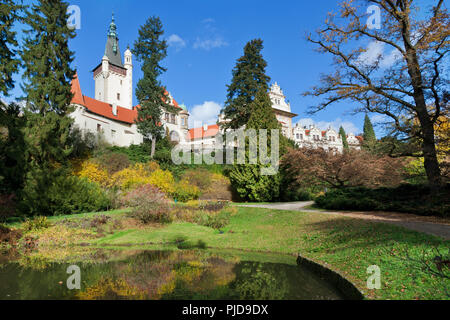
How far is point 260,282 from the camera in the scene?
252 inches

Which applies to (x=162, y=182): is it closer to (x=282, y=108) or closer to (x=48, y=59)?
(x=48, y=59)

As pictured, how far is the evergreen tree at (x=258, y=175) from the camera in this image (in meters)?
22.6

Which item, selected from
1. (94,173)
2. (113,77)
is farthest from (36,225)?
(113,77)

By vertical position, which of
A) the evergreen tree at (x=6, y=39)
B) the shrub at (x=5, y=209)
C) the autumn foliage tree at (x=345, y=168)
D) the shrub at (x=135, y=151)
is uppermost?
the evergreen tree at (x=6, y=39)

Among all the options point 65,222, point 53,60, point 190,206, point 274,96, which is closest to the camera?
point 65,222

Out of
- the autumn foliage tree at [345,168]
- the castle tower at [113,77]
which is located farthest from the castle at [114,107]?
the autumn foliage tree at [345,168]

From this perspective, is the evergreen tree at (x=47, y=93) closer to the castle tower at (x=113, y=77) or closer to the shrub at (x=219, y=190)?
the shrub at (x=219, y=190)

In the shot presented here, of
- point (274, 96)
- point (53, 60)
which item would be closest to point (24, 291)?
point (53, 60)

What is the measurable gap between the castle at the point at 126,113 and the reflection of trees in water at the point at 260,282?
3196 cm

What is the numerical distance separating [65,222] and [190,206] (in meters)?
7.56

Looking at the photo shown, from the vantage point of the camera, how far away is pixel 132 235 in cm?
1264

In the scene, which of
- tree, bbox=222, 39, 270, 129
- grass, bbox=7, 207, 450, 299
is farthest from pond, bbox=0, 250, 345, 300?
tree, bbox=222, 39, 270, 129
